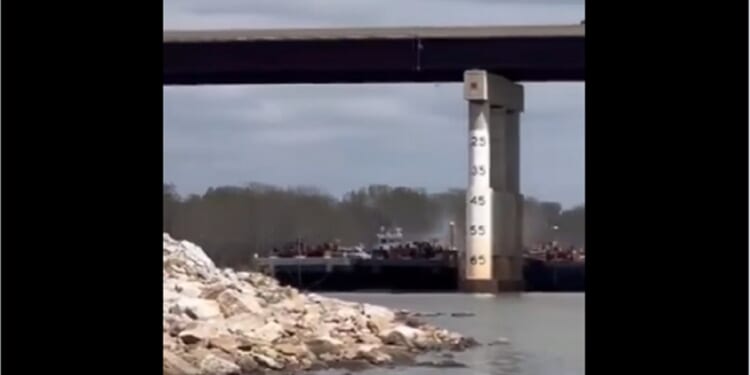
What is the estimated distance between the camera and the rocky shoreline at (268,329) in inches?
324

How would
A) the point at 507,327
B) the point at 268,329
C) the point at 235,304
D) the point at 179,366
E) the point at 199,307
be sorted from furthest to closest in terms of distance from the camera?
1. the point at 507,327
2. the point at 235,304
3. the point at 268,329
4. the point at 199,307
5. the point at 179,366

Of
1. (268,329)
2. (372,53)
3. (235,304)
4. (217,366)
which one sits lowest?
(217,366)

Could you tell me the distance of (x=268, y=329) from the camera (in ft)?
30.1

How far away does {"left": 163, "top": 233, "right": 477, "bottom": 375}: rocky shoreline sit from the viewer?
8219 millimetres

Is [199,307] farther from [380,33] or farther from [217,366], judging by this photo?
[380,33]

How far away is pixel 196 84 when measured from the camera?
39.3 feet

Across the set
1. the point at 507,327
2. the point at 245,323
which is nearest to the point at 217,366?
the point at 245,323

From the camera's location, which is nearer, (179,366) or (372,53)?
(179,366)

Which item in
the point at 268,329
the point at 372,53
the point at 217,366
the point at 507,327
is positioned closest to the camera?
the point at 217,366

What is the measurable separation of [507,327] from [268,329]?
8.01 ft

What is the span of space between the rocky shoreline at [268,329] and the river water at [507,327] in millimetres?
328
